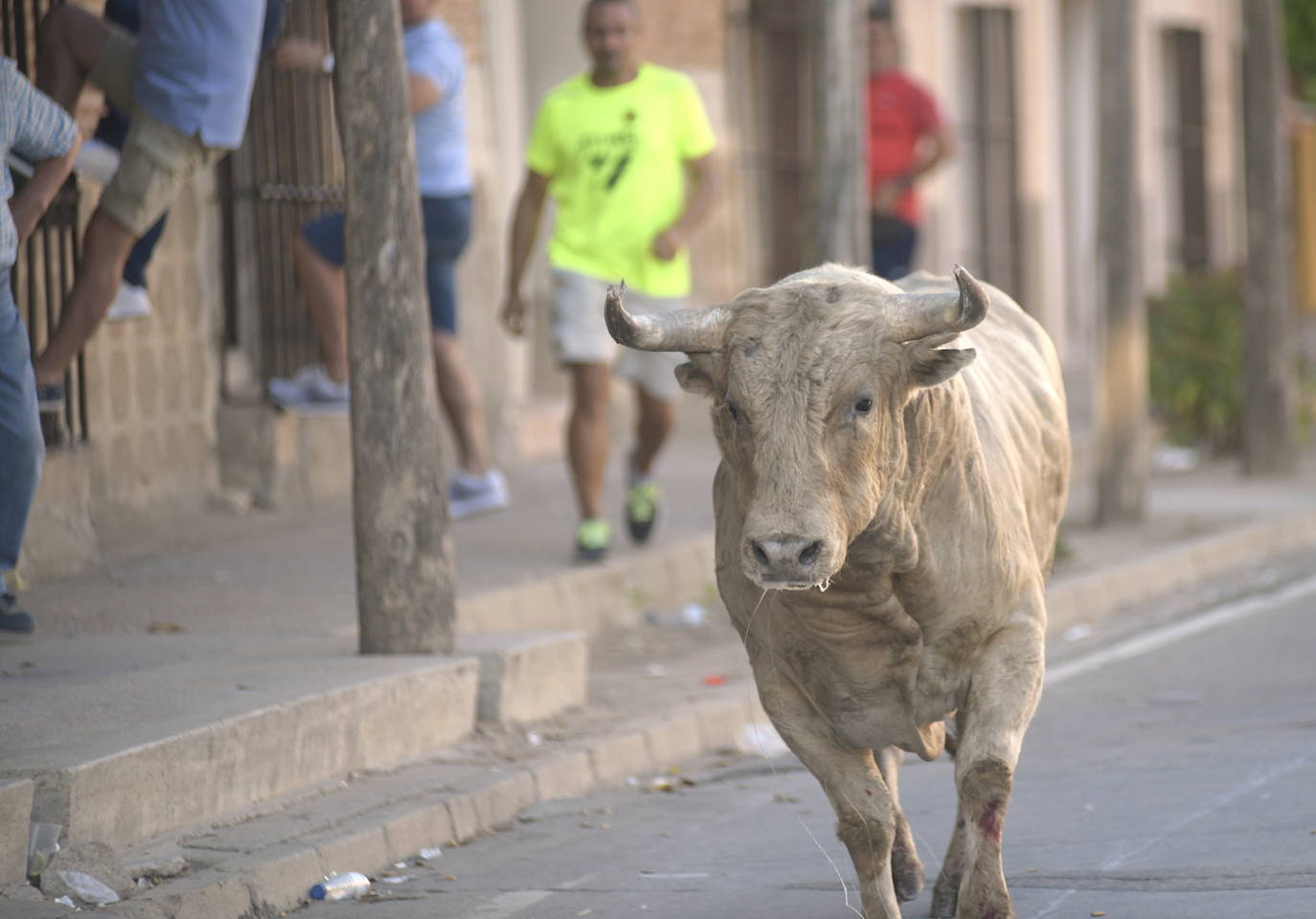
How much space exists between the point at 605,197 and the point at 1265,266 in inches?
272

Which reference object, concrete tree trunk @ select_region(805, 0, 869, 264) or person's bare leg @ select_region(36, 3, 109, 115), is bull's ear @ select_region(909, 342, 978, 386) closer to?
person's bare leg @ select_region(36, 3, 109, 115)

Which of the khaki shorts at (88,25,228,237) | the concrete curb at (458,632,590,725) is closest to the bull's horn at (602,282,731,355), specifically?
the concrete curb at (458,632,590,725)

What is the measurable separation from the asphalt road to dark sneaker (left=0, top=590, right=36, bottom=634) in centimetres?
169

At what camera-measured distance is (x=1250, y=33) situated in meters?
15.0

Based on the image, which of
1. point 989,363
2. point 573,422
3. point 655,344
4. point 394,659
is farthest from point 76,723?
point 573,422

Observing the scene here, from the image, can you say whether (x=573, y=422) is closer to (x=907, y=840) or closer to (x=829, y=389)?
(x=907, y=840)

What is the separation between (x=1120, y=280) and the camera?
12.6 m

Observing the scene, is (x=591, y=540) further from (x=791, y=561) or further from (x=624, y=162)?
(x=791, y=561)

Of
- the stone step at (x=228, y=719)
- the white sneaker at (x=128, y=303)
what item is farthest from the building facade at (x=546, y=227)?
the stone step at (x=228, y=719)

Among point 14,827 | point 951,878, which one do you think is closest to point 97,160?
point 14,827

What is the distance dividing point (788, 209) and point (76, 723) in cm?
1165

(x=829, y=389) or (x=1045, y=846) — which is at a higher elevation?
(x=829, y=389)

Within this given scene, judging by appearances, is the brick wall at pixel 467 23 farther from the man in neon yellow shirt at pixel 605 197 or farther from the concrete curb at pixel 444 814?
the concrete curb at pixel 444 814

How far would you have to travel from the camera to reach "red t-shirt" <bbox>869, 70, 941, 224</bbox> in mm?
12859
